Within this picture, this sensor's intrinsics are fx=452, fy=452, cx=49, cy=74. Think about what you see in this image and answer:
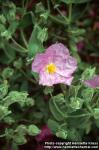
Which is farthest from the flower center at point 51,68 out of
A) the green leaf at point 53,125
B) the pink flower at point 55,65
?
the green leaf at point 53,125

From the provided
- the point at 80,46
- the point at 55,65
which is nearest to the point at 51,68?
the point at 55,65

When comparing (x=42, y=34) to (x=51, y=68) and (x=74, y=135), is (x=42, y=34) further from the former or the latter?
(x=74, y=135)

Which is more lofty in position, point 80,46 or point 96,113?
point 80,46

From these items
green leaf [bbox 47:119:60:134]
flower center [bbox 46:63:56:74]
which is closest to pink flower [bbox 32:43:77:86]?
flower center [bbox 46:63:56:74]

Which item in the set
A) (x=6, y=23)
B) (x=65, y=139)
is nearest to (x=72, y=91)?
(x=65, y=139)

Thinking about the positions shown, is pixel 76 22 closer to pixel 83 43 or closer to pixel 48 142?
pixel 83 43

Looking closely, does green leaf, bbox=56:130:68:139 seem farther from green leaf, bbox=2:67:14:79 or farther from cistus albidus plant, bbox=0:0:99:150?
green leaf, bbox=2:67:14:79

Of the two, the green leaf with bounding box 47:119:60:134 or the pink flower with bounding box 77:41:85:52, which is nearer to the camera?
the green leaf with bounding box 47:119:60:134

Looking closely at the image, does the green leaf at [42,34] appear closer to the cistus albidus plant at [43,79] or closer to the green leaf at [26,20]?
the cistus albidus plant at [43,79]
